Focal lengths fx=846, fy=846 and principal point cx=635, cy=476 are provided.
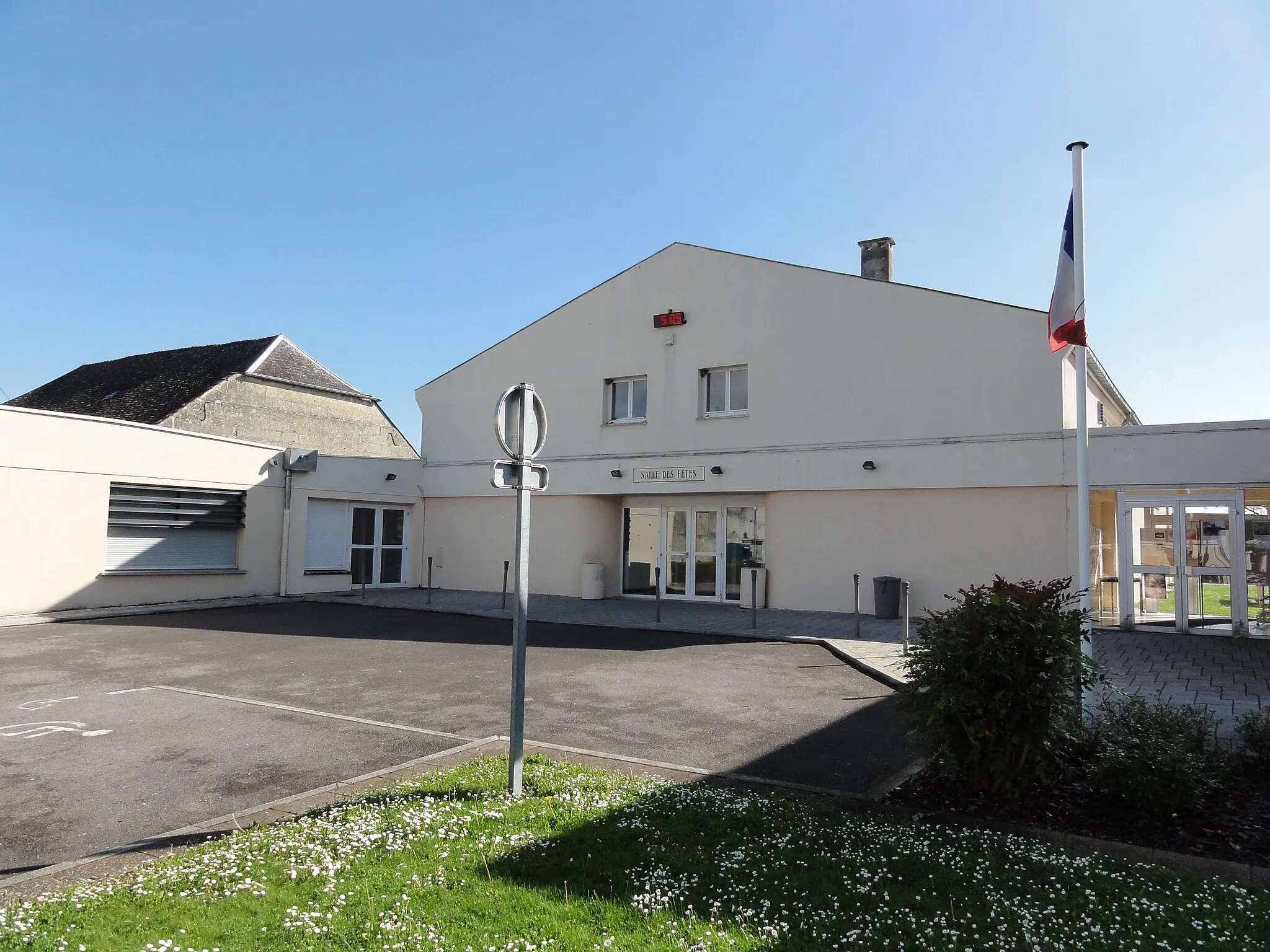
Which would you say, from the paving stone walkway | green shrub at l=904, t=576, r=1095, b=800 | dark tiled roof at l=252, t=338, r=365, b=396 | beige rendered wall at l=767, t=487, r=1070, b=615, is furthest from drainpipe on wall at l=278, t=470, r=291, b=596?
green shrub at l=904, t=576, r=1095, b=800

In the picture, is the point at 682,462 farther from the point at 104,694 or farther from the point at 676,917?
the point at 676,917

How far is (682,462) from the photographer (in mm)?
19859

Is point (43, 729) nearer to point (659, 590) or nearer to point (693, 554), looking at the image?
point (659, 590)

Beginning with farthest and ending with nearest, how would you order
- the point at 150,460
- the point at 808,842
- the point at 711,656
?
1. the point at 150,460
2. the point at 711,656
3. the point at 808,842

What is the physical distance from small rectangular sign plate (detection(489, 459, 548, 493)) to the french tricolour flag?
580 cm

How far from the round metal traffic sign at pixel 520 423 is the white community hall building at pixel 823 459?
12.4m

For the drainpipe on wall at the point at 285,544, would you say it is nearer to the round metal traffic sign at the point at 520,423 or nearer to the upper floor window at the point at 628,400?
the upper floor window at the point at 628,400

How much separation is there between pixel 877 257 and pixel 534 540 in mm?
11248

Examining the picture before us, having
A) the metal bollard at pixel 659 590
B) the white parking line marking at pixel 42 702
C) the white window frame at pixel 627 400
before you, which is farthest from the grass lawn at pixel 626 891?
the white window frame at pixel 627 400

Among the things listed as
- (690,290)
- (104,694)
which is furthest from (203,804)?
(690,290)

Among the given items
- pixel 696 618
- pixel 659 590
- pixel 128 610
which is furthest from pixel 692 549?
pixel 128 610

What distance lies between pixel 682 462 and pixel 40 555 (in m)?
13.2

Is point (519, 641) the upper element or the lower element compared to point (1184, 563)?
lower

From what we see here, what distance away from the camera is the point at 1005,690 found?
5246mm
